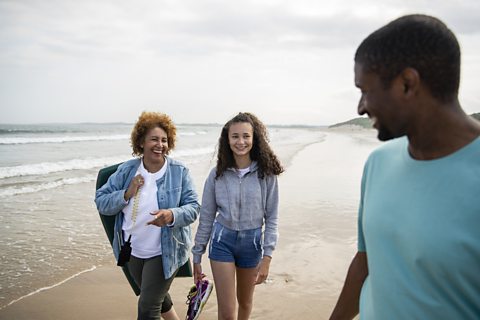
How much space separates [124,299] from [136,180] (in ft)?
6.45

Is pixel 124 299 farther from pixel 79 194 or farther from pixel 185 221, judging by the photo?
pixel 79 194

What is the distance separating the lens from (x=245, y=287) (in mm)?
3754

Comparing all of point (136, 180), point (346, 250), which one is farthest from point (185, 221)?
point (346, 250)

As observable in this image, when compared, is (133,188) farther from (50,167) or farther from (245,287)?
(50,167)

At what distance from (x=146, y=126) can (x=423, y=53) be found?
3157 mm

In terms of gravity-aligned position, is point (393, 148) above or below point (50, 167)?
above

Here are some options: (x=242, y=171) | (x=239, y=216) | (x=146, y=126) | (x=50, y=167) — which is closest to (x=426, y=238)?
(x=239, y=216)

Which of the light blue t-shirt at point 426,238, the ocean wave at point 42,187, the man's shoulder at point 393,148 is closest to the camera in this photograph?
the light blue t-shirt at point 426,238

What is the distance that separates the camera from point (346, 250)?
6.39 m

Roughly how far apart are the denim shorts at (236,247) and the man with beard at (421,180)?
7.39 ft

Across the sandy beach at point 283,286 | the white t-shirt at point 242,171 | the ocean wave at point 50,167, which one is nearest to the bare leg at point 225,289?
the white t-shirt at point 242,171

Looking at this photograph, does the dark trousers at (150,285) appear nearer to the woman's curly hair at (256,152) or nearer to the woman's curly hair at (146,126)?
the woman's curly hair at (256,152)

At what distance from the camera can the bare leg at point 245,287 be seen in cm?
369

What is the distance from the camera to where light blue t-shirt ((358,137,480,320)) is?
1.12m
